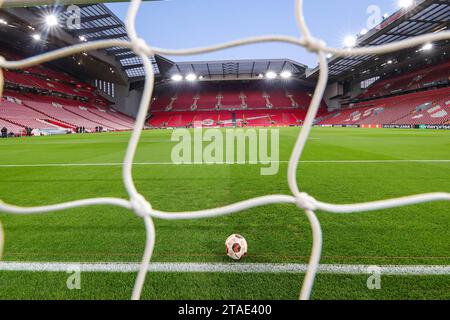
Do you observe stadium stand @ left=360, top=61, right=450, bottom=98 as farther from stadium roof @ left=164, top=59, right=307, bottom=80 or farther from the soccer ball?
the soccer ball

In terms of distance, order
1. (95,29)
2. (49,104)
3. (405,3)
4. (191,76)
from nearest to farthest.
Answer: (405,3) < (95,29) < (49,104) < (191,76)

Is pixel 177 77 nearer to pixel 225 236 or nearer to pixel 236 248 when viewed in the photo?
pixel 225 236

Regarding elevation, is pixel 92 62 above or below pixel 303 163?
above

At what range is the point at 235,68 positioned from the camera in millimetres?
39875

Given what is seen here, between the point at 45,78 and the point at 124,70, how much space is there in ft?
28.9

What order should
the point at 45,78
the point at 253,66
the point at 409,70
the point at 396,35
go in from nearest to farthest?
1. the point at 396,35
2. the point at 45,78
3. the point at 409,70
4. the point at 253,66

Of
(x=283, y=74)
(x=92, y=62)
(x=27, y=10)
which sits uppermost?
(x=283, y=74)

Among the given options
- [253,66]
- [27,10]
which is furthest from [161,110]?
[27,10]

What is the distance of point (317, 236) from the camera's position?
3.67ft

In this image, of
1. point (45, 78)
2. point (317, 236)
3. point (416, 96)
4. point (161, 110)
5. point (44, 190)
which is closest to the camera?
point (317, 236)

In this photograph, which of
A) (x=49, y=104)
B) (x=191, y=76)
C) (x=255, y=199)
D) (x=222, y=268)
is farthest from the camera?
(x=191, y=76)

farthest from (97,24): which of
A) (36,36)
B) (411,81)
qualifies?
(411,81)

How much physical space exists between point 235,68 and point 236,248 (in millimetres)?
40484

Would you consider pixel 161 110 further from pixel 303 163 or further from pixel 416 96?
pixel 303 163
